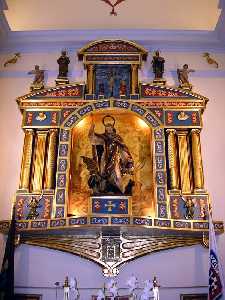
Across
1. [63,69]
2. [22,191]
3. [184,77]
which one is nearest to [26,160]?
[22,191]

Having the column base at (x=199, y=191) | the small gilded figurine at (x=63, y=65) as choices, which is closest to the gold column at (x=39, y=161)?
the small gilded figurine at (x=63, y=65)

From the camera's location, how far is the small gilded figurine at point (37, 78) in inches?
324

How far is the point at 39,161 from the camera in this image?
7.56 metres

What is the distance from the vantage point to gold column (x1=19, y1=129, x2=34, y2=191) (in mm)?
7323

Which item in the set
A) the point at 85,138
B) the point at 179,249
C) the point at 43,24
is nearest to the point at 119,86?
the point at 85,138

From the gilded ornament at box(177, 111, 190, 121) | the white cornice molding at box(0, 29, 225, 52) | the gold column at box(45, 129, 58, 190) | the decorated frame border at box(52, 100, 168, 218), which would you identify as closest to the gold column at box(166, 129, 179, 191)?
the decorated frame border at box(52, 100, 168, 218)

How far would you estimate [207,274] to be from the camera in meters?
6.60

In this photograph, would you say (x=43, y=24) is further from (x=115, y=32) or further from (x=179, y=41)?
(x=179, y=41)

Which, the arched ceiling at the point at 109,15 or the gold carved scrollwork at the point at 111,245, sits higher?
the arched ceiling at the point at 109,15

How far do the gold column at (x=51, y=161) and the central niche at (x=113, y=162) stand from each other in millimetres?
297

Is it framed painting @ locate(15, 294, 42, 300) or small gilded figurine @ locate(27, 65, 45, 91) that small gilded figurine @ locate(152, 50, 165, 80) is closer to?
small gilded figurine @ locate(27, 65, 45, 91)

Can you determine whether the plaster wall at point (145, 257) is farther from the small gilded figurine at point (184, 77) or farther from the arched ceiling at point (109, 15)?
the arched ceiling at point (109, 15)

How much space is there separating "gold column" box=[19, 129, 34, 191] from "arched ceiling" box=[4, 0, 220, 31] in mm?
2458

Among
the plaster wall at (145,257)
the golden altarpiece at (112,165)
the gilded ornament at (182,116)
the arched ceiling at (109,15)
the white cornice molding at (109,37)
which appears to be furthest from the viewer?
the white cornice molding at (109,37)
